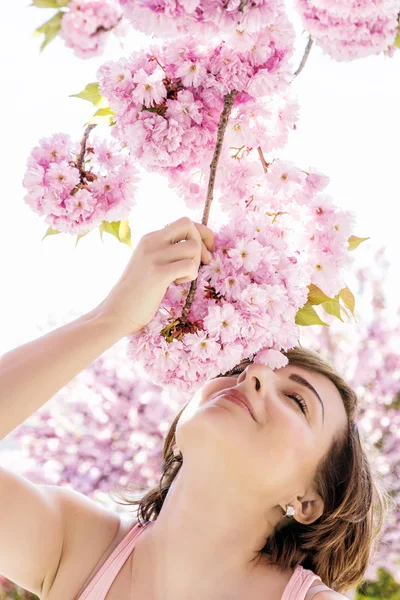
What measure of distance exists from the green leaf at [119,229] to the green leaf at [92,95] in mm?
198

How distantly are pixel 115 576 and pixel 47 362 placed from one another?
53cm

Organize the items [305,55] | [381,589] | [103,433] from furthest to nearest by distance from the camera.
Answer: [381,589] → [103,433] → [305,55]

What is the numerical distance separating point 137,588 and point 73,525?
170mm

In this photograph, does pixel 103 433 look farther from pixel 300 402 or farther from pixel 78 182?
pixel 78 182

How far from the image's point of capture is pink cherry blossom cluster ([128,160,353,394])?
935 millimetres

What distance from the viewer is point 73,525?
4.22ft

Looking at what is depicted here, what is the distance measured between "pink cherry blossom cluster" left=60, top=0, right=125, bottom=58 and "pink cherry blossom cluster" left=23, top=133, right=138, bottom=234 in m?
0.23

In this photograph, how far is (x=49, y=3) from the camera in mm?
778

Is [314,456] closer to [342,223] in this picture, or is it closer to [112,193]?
[342,223]

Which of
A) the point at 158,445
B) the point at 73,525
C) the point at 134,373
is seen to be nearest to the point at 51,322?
the point at 134,373

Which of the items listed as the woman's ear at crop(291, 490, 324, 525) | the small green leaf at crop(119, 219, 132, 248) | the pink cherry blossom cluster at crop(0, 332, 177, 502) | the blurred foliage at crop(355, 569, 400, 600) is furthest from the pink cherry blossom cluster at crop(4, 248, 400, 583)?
the small green leaf at crop(119, 219, 132, 248)

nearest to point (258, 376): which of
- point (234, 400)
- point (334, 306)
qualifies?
point (234, 400)

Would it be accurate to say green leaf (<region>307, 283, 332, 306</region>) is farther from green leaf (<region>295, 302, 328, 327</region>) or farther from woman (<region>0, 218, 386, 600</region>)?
woman (<region>0, 218, 386, 600</region>)

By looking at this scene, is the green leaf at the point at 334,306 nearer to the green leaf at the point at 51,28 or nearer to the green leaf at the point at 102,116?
the green leaf at the point at 102,116
